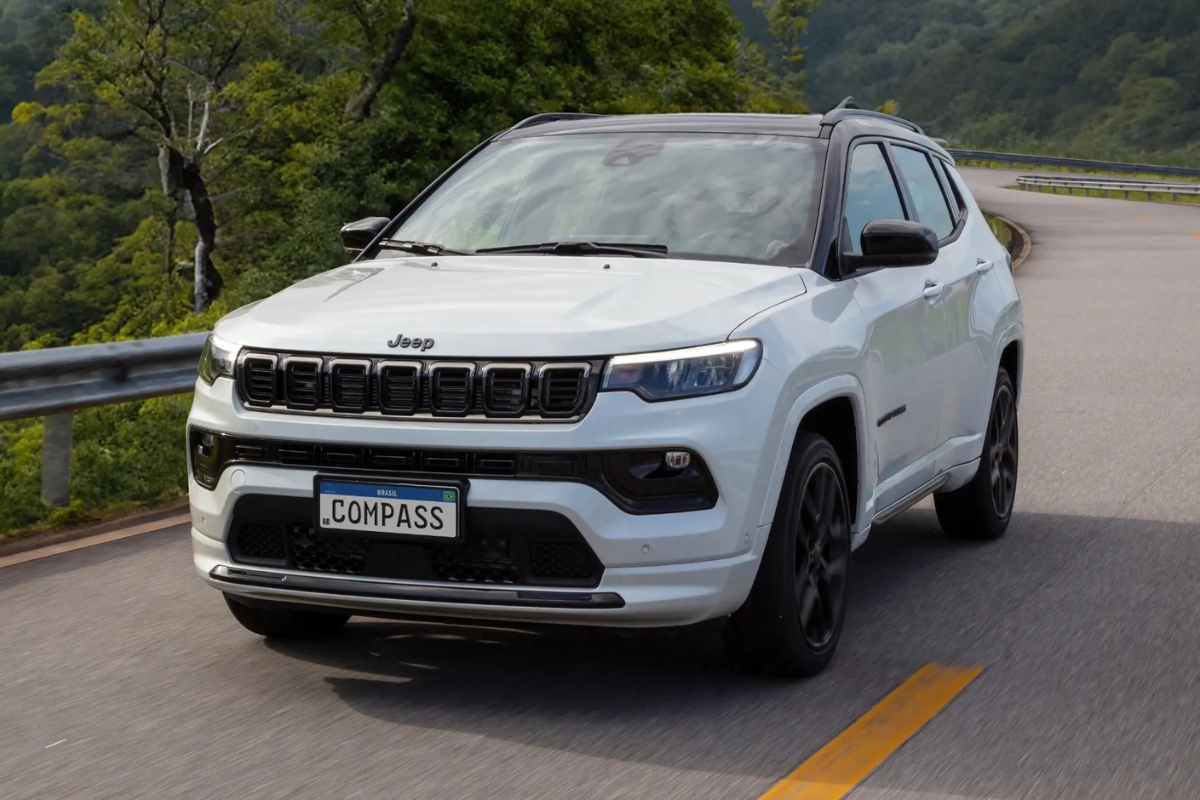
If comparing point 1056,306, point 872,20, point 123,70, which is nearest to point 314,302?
point 1056,306

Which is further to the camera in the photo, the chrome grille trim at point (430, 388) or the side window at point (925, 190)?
the side window at point (925, 190)

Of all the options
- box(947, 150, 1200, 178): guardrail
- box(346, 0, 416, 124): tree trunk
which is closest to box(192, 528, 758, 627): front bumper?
box(346, 0, 416, 124): tree trunk

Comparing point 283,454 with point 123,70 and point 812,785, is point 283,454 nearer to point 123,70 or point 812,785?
point 812,785

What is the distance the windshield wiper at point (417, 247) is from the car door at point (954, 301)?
1.88 m

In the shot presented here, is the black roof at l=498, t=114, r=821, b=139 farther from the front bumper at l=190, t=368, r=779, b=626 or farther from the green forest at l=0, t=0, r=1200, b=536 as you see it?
the green forest at l=0, t=0, r=1200, b=536

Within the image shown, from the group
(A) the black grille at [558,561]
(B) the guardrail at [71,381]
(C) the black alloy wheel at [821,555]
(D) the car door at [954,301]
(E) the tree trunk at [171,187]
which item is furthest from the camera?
(E) the tree trunk at [171,187]

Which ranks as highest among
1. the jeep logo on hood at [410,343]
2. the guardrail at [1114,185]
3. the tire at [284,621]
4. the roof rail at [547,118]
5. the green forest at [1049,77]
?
the roof rail at [547,118]

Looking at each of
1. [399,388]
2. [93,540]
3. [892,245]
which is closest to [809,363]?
[892,245]

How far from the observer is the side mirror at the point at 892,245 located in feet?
19.6

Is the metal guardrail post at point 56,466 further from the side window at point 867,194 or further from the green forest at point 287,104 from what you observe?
the green forest at point 287,104

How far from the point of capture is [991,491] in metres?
7.85

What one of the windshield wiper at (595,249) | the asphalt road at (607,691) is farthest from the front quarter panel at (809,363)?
the asphalt road at (607,691)

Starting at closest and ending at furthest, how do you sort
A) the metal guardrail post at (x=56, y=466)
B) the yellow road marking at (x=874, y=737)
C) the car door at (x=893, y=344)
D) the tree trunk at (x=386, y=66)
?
the yellow road marking at (x=874, y=737)
the car door at (x=893, y=344)
the metal guardrail post at (x=56, y=466)
the tree trunk at (x=386, y=66)

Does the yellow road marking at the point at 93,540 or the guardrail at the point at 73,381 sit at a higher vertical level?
the guardrail at the point at 73,381
